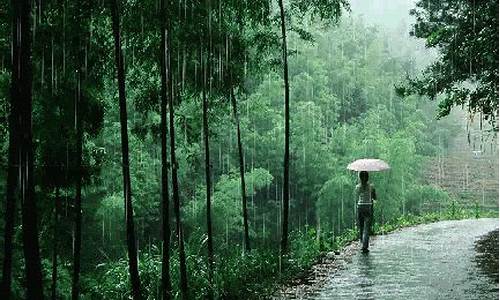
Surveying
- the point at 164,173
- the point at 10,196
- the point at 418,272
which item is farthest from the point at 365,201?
the point at 10,196

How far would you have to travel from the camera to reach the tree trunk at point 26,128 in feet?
Result: 20.4

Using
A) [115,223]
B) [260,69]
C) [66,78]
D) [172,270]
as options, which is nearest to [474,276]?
[172,270]

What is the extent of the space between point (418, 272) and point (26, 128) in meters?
6.28

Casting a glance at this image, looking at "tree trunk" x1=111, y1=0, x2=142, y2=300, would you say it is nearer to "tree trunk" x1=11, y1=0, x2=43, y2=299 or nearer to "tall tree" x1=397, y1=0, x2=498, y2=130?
"tree trunk" x1=11, y1=0, x2=43, y2=299

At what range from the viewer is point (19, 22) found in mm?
6328

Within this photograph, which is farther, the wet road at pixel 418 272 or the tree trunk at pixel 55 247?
the tree trunk at pixel 55 247

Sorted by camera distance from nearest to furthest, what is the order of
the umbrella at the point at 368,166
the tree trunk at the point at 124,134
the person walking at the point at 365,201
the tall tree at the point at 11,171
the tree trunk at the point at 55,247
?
the tall tree at the point at 11,171
the tree trunk at the point at 124,134
the person walking at the point at 365,201
the tree trunk at the point at 55,247
the umbrella at the point at 368,166

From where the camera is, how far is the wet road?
7.97 m

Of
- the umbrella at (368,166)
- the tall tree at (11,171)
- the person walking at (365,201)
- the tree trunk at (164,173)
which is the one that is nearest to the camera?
the tall tree at (11,171)

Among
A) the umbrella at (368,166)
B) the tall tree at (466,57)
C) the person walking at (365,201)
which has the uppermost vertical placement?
the tall tree at (466,57)

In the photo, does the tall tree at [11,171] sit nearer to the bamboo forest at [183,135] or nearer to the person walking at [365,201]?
the bamboo forest at [183,135]

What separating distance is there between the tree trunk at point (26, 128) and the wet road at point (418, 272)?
3.43m

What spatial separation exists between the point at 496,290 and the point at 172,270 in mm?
5440

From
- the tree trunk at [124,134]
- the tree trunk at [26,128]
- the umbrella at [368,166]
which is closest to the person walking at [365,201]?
the umbrella at [368,166]
